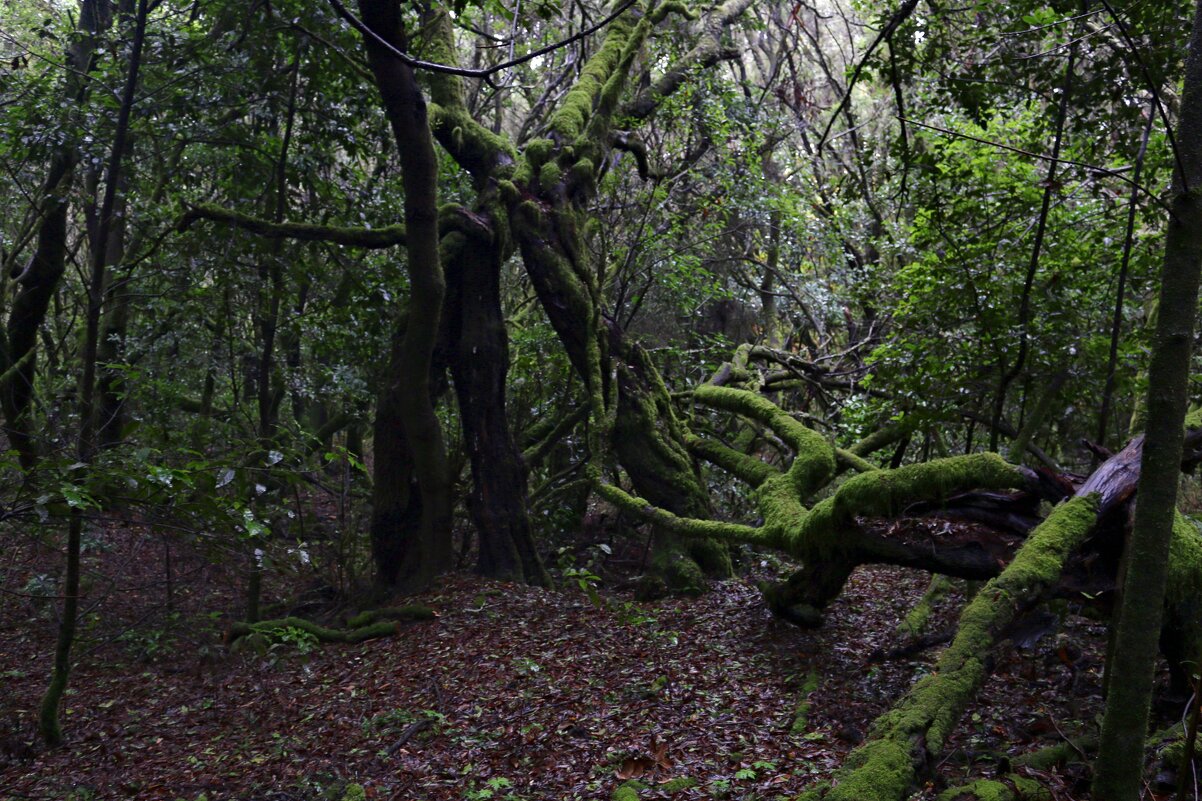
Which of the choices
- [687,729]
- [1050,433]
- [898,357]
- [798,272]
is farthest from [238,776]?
[798,272]

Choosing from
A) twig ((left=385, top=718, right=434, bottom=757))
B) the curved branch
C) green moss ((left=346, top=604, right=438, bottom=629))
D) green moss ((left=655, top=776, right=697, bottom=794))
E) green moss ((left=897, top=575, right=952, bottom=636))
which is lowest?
twig ((left=385, top=718, right=434, bottom=757))

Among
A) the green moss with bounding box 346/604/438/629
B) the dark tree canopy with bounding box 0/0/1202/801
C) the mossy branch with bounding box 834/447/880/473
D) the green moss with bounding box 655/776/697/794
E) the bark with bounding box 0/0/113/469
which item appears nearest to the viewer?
the dark tree canopy with bounding box 0/0/1202/801

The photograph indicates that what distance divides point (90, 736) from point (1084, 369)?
25.9 ft

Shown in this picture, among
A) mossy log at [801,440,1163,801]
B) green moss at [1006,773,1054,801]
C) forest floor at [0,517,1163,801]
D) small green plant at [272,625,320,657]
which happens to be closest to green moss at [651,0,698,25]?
forest floor at [0,517,1163,801]

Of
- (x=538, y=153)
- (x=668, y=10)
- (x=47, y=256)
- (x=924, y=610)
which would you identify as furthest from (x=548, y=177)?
(x=47, y=256)

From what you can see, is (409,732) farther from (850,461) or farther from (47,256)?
(47,256)

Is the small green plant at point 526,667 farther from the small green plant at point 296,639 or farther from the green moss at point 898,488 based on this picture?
the green moss at point 898,488

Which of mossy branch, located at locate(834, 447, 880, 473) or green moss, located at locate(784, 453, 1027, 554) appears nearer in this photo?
green moss, located at locate(784, 453, 1027, 554)

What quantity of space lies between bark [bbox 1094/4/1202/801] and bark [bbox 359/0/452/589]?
5931 mm

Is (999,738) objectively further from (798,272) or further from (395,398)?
(798,272)

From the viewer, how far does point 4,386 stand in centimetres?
1020

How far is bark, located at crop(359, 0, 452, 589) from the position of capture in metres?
7.40

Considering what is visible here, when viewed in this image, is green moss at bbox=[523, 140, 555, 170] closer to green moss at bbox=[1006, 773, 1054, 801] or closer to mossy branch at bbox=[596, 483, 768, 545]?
mossy branch at bbox=[596, 483, 768, 545]

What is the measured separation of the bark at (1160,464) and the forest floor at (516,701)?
1.14 metres
